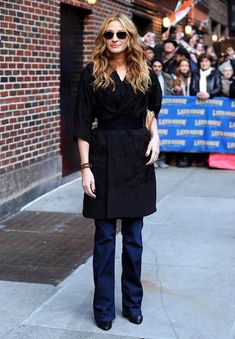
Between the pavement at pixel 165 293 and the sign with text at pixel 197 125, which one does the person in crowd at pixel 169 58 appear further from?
the pavement at pixel 165 293

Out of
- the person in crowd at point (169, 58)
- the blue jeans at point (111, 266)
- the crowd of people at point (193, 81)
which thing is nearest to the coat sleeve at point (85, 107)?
the blue jeans at point (111, 266)

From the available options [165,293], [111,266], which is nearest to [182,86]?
[165,293]

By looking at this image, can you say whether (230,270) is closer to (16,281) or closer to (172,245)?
(172,245)

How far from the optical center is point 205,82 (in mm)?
10648

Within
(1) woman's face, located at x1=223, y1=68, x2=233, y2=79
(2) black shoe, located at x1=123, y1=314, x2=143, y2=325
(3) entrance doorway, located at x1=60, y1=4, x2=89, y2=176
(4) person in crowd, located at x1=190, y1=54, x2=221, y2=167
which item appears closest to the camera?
(2) black shoe, located at x1=123, y1=314, x2=143, y2=325

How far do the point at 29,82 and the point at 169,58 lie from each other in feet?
14.5

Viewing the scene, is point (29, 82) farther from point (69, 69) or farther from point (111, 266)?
point (111, 266)

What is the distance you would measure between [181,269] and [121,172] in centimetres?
158

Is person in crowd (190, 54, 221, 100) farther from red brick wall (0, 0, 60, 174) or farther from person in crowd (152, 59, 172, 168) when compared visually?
red brick wall (0, 0, 60, 174)

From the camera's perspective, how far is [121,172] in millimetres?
4191

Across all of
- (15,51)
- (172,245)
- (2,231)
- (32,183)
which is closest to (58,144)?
(32,183)

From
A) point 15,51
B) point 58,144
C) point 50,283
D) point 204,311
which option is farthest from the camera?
point 58,144

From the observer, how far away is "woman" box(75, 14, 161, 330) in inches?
163

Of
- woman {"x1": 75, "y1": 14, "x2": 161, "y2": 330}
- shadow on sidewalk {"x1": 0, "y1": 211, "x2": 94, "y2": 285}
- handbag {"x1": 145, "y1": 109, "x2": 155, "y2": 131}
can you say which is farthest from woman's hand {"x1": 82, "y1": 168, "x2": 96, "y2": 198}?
shadow on sidewalk {"x1": 0, "y1": 211, "x2": 94, "y2": 285}
